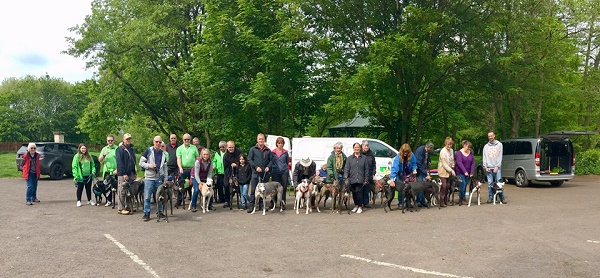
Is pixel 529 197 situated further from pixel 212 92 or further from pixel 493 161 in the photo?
pixel 212 92

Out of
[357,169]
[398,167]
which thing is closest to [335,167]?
[357,169]

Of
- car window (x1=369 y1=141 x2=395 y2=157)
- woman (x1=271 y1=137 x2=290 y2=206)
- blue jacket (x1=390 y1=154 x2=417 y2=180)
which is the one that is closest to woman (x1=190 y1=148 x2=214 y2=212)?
woman (x1=271 y1=137 x2=290 y2=206)

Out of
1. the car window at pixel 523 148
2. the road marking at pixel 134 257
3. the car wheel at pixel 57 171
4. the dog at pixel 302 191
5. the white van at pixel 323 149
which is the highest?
the car window at pixel 523 148

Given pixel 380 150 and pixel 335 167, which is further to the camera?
pixel 380 150

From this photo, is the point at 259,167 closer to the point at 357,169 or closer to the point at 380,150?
the point at 357,169

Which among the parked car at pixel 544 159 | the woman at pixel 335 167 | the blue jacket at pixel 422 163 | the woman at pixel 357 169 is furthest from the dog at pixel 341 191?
the parked car at pixel 544 159

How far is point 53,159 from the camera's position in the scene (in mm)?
20031

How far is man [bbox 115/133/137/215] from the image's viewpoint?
10.1 meters

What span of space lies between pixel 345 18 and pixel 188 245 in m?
12.6

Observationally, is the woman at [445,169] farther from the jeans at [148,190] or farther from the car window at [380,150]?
the jeans at [148,190]

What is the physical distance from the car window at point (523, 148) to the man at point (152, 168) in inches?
511

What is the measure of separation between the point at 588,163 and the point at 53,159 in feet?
86.3

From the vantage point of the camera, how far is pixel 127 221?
9492mm

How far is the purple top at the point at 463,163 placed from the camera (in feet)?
38.8
